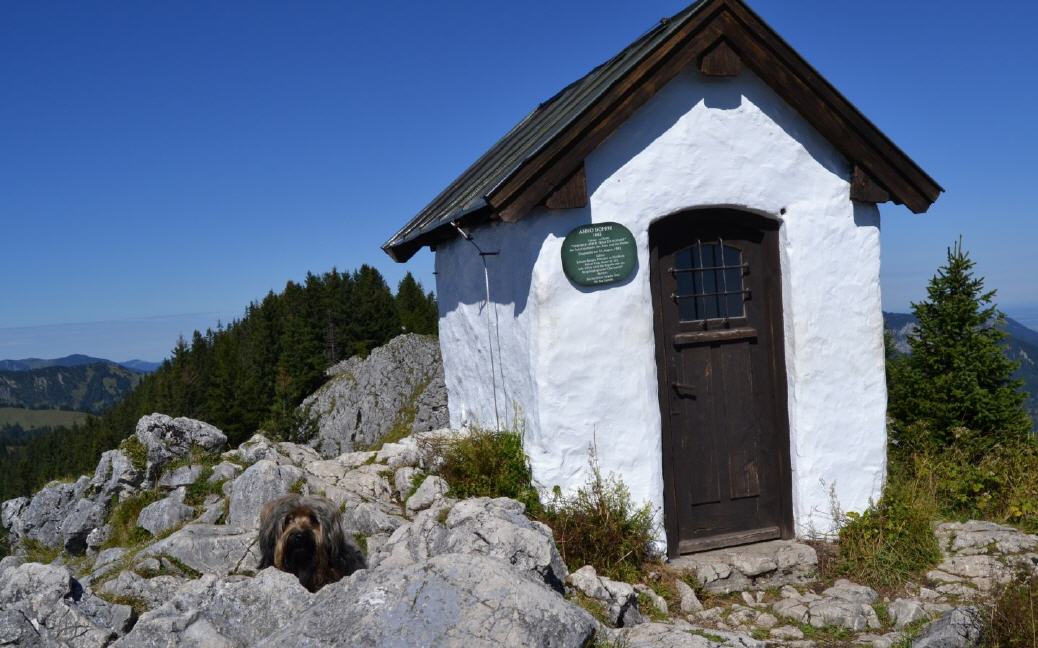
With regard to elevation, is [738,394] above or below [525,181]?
below

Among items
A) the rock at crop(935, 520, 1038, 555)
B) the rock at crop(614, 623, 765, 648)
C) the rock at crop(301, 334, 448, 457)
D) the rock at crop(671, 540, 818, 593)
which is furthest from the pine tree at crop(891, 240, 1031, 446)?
the rock at crop(301, 334, 448, 457)

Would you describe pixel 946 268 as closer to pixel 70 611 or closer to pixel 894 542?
pixel 894 542

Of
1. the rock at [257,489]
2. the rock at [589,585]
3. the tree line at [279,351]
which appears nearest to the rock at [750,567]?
the rock at [589,585]

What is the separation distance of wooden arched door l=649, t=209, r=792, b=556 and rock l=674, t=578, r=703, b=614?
0.59 m

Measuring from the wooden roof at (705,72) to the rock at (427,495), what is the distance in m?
2.64

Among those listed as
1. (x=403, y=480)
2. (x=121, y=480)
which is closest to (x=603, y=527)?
(x=403, y=480)

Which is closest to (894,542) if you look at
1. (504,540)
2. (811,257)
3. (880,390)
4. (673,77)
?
(880,390)

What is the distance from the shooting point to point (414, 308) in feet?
205

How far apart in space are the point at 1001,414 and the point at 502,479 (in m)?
6.53

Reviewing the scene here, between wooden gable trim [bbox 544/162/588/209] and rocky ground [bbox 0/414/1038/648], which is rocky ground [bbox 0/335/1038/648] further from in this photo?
wooden gable trim [bbox 544/162/588/209]

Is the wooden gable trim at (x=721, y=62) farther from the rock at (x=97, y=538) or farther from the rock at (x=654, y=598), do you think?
the rock at (x=97, y=538)

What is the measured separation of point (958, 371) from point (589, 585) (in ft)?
22.2

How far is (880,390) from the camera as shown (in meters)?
7.67

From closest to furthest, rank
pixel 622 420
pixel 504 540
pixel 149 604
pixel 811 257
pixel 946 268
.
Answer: pixel 504 540 < pixel 149 604 < pixel 622 420 < pixel 811 257 < pixel 946 268
